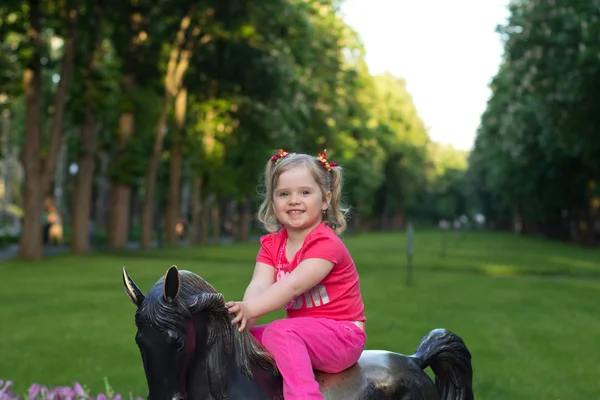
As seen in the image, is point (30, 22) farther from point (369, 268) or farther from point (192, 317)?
point (192, 317)

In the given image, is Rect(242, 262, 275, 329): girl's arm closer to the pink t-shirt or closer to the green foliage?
the pink t-shirt

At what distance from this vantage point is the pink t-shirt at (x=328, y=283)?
3.58 m

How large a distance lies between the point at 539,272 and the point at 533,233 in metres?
62.9

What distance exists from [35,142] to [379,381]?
24523mm

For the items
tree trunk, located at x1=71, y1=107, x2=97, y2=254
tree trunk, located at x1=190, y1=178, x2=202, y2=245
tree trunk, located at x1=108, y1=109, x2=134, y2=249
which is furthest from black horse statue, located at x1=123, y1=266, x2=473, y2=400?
tree trunk, located at x1=190, y1=178, x2=202, y2=245

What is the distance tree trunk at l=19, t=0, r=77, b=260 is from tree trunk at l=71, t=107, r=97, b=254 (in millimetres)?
3140

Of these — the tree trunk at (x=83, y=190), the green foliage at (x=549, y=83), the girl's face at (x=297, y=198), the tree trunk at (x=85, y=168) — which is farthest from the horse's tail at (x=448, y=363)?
the tree trunk at (x=83, y=190)

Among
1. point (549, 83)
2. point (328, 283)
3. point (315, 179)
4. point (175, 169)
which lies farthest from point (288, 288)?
point (175, 169)

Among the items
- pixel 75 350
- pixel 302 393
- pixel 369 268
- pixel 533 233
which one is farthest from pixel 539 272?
pixel 533 233

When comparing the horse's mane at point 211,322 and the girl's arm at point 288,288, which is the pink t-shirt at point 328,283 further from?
the horse's mane at point 211,322

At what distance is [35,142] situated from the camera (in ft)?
86.5

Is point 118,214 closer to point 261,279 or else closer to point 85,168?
point 85,168

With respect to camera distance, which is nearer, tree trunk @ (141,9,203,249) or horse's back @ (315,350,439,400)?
horse's back @ (315,350,439,400)

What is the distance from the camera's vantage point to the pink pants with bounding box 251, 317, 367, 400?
10.9 ft
